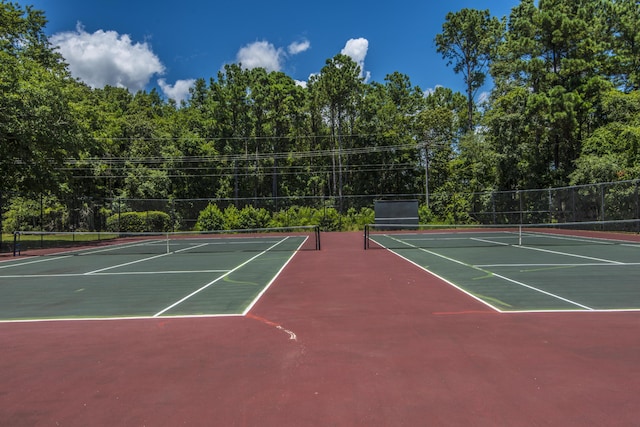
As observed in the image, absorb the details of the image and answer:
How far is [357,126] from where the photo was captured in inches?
1948

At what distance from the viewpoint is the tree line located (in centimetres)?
2727

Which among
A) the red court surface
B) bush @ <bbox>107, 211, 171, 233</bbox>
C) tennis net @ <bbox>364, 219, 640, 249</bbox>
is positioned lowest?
tennis net @ <bbox>364, 219, 640, 249</bbox>

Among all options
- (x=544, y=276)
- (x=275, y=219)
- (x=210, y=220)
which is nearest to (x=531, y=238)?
(x=544, y=276)

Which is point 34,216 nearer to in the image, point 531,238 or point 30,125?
point 30,125

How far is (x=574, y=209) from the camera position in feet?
91.5

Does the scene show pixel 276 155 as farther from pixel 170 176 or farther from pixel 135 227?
pixel 135 227

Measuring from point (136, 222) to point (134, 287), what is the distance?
86.2ft

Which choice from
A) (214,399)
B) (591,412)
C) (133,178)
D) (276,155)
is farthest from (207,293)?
(276,155)

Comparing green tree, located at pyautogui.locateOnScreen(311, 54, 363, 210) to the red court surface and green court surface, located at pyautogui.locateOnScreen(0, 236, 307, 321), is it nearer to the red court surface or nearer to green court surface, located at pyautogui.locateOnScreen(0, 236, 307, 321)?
green court surface, located at pyautogui.locateOnScreen(0, 236, 307, 321)

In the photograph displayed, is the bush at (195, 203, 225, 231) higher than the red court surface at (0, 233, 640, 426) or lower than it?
higher

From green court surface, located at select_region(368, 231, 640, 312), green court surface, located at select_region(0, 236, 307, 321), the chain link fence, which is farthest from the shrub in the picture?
green court surface, located at select_region(368, 231, 640, 312)

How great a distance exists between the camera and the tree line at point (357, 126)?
2727cm

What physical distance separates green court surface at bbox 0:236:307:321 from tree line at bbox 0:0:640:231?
13769mm

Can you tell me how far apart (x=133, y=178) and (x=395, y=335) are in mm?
40685
